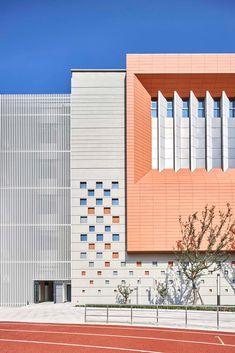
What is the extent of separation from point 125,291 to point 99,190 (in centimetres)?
831

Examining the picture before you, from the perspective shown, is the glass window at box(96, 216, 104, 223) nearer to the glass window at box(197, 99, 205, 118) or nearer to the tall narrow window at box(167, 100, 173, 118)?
the tall narrow window at box(167, 100, 173, 118)

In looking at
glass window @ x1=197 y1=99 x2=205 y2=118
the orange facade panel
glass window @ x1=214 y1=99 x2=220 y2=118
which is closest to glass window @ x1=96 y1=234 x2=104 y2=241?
the orange facade panel

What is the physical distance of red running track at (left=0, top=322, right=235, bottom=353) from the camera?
16.0 meters

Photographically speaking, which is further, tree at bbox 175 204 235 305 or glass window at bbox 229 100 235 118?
glass window at bbox 229 100 235 118

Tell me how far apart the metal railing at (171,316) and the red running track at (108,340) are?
151 cm

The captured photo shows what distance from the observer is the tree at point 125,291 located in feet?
121

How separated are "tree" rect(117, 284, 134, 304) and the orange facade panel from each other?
2924mm

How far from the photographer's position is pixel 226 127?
41219mm

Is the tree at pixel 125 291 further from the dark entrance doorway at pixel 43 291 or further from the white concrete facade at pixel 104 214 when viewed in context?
the dark entrance doorway at pixel 43 291

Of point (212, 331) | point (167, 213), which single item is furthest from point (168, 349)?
point (167, 213)

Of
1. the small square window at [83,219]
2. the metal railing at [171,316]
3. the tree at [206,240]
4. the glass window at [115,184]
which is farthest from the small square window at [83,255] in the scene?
the metal railing at [171,316]

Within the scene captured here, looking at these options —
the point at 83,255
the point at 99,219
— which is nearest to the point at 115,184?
the point at 99,219

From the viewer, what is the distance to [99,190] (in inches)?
1534

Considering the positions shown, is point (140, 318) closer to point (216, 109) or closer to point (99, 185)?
point (99, 185)
